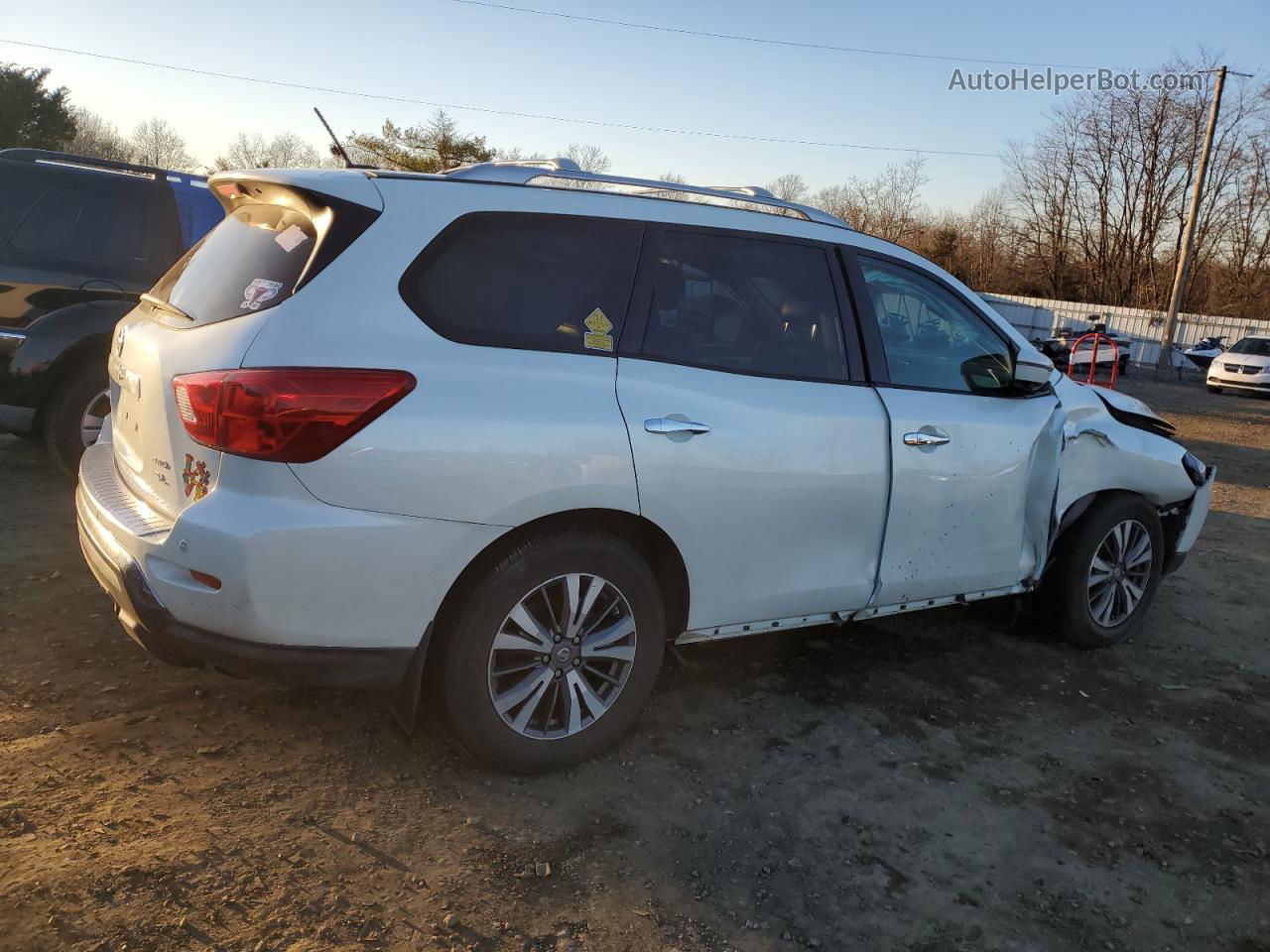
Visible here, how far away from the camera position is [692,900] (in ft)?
Answer: 8.87

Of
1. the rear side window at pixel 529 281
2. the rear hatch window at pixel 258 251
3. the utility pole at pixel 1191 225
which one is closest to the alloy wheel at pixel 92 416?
the rear hatch window at pixel 258 251

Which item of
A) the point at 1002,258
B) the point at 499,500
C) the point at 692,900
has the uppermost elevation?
the point at 1002,258

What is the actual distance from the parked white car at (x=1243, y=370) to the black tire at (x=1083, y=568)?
984 inches

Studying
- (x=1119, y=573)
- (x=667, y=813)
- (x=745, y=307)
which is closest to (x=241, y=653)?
(x=667, y=813)

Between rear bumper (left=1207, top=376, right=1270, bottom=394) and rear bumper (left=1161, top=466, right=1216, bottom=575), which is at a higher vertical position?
rear bumper (left=1207, top=376, right=1270, bottom=394)

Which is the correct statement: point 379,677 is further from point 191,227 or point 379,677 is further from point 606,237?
point 191,227

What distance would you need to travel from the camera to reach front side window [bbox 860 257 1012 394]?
4.00m

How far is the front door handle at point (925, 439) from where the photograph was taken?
383 centimetres

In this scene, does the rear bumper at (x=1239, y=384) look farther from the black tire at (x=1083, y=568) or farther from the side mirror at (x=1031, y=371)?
the side mirror at (x=1031, y=371)

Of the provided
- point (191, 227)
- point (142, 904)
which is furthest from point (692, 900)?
point (191, 227)

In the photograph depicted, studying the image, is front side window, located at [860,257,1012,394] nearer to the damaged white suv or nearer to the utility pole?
the damaged white suv

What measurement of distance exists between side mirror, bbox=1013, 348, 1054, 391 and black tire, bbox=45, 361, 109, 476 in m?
5.18

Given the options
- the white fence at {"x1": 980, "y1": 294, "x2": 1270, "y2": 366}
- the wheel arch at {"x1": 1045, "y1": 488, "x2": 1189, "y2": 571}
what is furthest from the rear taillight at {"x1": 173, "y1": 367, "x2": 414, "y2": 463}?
the white fence at {"x1": 980, "y1": 294, "x2": 1270, "y2": 366}

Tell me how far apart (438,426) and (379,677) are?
759 mm
